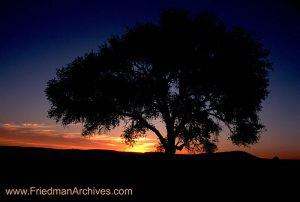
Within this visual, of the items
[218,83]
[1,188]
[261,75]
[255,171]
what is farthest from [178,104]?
[1,188]

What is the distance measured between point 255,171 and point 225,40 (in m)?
14.1

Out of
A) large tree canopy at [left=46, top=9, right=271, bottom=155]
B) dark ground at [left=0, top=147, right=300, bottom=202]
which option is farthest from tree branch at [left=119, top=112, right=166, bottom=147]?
dark ground at [left=0, top=147, right=300, bottom=202]

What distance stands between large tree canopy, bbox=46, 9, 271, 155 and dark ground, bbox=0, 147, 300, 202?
982cm

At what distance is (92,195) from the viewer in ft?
36.4

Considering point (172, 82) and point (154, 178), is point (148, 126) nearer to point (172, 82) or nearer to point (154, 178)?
point (172, 82)

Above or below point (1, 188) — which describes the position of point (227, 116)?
above

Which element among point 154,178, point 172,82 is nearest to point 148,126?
point 172,82

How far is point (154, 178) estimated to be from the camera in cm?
1280

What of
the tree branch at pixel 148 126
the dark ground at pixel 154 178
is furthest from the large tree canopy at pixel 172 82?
the dark ground at pixel 154 178

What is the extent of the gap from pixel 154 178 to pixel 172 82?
43.9ft

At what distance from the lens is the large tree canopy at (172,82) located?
24031 mm

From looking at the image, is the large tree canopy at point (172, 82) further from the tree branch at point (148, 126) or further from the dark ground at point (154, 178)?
the dark ground at point (154, 178)

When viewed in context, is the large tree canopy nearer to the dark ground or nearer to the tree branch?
the tree branch

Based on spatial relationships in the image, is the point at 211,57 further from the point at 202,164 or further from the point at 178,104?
the point at 202,164
